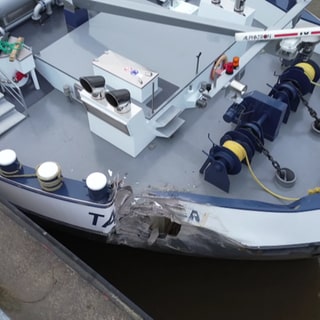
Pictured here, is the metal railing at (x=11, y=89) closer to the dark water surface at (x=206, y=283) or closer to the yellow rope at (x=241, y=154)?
the dark water surface at (x=206, y=283)

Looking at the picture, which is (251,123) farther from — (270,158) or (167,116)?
→ (167,116)

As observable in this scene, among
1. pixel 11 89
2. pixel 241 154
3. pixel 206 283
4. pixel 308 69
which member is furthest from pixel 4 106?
pixel 308 69

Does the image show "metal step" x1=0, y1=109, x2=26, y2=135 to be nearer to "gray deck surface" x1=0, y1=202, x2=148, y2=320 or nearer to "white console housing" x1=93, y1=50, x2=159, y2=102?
"white console housing" x1=93, y1=50, x2=159, y2=102

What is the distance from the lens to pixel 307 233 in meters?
2.57

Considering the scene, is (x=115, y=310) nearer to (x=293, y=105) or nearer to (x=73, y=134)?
(x=73, y=134)

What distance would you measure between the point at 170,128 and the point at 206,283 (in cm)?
122

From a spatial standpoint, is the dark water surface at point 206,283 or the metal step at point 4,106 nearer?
the metal step at point 4,106

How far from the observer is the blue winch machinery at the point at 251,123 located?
274 centimetres

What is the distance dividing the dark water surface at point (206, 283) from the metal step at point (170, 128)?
38.5 inches

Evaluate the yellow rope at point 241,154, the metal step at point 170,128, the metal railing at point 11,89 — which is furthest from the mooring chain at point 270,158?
the metal railing at point 11,89

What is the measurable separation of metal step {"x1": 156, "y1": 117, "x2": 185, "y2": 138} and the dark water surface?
979mm

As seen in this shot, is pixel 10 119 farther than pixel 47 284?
Yes

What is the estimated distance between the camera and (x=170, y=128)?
10.2ft

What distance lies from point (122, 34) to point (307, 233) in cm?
211
